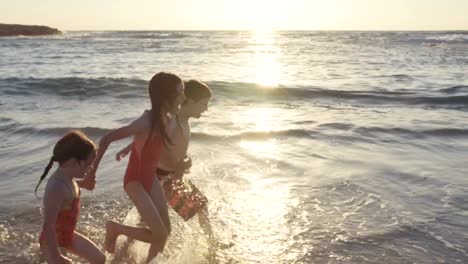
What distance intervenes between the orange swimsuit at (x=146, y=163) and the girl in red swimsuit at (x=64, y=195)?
64cm

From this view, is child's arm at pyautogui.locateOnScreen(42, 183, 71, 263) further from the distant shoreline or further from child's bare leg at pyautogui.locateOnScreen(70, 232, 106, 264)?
the distant shoreline

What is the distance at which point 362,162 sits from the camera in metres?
9.70

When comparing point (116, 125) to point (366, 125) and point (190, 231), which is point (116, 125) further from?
point (190, 231)

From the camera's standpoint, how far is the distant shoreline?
90250mm

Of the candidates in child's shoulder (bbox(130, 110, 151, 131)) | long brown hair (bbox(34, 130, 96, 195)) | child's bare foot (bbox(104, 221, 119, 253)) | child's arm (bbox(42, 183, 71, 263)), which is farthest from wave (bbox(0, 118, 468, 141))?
child's arm (bbox(42, 183, 71, 263))

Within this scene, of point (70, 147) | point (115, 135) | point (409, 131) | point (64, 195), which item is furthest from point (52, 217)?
point (409, 131)

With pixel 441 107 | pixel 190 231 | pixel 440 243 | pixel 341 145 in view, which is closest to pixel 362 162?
pixel 341 145

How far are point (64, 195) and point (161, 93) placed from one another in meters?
1.18

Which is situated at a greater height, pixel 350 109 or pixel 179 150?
pixel 179 150

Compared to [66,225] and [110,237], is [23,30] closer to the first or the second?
[110,237]

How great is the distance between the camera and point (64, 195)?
3.92m

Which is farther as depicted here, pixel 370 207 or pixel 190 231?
pixel 370 207

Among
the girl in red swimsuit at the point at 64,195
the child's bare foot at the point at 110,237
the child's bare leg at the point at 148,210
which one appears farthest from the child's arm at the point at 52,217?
the child's bare foot at the point at 110,237

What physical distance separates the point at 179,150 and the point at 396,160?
5832mm
